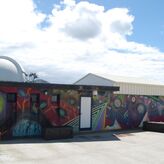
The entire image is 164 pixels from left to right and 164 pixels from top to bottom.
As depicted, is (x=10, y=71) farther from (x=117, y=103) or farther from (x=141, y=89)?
(x=141, y=89)

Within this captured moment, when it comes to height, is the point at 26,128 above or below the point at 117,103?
below

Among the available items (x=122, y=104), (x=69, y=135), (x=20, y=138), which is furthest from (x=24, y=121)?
(x=122, y=104)

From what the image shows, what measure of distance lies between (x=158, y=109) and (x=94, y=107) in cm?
695

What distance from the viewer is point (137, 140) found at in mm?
17234

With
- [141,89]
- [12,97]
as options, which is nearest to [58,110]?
[12,97]

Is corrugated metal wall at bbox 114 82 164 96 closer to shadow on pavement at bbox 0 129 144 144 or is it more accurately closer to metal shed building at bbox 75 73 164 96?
metal shed building at bbox 75 73 164 96

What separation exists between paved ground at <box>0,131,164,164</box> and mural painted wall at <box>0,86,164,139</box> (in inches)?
56.2

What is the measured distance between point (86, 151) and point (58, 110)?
18.0ft

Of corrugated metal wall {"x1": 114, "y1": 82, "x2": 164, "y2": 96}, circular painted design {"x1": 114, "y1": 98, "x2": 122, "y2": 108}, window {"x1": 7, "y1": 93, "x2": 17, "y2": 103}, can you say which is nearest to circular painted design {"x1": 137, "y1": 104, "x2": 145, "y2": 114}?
corrugated metal wall {"x1": 114, "y1": 82, "x2": 164, "y2": 96}

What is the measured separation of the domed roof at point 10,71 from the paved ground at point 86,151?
24.7 ft

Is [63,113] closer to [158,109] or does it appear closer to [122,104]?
[122,104]

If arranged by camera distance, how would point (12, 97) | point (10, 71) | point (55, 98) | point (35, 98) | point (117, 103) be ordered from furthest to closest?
point (10, 71) < point (117, 103) < point (55, 98) < point (35, 98) < point (12, 97)

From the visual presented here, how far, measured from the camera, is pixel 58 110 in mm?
18500

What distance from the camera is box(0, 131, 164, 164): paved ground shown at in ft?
38.3
